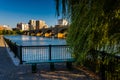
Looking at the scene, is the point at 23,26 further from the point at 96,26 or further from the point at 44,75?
the point at 96,26

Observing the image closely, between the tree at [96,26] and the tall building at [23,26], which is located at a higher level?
the tall building at [23,26]

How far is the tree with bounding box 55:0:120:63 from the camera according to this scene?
320 cm

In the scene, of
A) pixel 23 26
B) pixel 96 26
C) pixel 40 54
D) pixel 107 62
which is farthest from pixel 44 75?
pixel 23 26

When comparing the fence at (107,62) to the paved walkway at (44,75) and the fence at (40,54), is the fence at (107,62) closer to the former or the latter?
the paved walkway at (44,75)

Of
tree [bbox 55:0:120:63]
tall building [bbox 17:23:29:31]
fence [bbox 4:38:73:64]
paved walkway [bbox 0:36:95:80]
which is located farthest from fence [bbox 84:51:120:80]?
tall building [bbox 17:23:29:31]

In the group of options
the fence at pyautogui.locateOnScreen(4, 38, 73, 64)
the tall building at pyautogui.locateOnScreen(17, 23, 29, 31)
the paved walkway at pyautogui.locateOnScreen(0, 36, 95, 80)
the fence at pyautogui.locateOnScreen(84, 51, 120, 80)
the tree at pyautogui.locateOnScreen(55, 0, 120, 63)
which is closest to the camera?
the tree at pyautogui.locateOnScreen(55, 0, 120, 63)

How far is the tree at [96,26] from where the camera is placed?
3.20 m

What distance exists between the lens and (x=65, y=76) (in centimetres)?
869

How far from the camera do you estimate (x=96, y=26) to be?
3.36 metres

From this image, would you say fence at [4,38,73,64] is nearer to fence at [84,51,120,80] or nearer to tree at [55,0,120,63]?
fence at [84,51,120,80]

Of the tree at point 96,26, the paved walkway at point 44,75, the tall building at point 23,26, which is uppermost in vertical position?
the tall building at point 23,26

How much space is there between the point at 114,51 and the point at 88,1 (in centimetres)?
83

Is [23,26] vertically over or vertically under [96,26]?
over

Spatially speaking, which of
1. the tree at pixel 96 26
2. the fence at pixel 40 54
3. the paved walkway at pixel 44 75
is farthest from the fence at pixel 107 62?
the fence at pixel 40 54
